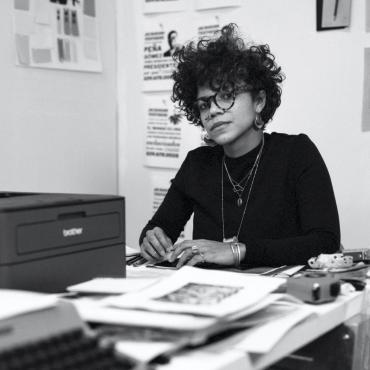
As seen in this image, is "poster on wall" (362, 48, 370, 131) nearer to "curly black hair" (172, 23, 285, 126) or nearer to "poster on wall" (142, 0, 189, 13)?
"curly black hair" (172, 23, 285, 126)

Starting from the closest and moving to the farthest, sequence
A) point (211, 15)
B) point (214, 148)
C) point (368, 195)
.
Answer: point (214, 148) < point (368, 195) < point (211, 15)

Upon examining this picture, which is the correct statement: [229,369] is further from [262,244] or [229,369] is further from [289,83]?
[289,83]

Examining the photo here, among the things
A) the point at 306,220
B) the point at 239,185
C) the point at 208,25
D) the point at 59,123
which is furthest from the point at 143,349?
the point at 208,25

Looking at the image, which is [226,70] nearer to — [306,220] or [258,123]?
[258,123]

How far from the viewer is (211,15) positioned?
2576 mm

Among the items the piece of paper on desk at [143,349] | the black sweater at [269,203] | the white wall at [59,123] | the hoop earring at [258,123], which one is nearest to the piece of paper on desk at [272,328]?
the piece of paper on desk at [143,349]

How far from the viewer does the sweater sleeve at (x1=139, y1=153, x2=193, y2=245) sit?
2061 mm

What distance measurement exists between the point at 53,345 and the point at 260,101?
136 cm

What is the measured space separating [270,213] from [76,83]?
1.11 metres

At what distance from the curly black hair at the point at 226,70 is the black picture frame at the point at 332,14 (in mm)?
347

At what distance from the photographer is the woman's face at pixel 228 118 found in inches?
73.4

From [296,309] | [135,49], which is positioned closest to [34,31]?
[135,49]

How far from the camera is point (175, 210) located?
2.07 metres

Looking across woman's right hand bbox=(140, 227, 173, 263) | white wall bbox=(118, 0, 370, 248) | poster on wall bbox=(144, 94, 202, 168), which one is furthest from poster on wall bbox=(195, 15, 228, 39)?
woman's right hand bbox=(140, 227, 173, 263)
